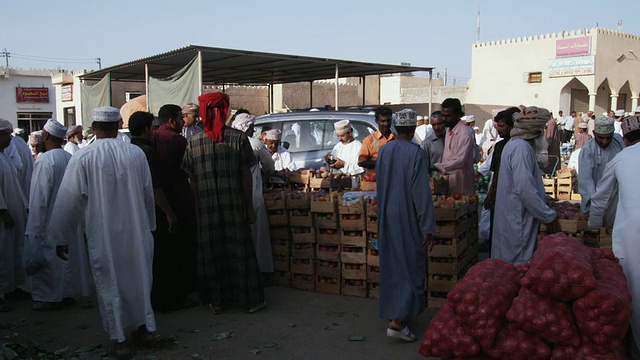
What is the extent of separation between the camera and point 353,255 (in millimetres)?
5738

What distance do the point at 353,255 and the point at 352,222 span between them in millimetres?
361

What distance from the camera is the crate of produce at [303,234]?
599 cm

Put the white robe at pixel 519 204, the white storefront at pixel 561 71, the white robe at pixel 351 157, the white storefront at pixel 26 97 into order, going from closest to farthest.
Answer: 1. the white robe at pixel 519 204
2. the white robe at pixel 351 157
3. the white storefront at pixel 561 71
4. the white storefront at pixel 26 97

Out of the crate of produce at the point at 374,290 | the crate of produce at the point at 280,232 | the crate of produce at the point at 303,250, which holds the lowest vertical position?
the crate of produce at the point at 374,290

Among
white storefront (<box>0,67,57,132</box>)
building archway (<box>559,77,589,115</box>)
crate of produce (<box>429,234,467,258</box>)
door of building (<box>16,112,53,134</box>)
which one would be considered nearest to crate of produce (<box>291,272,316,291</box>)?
crate of produce (<box>429,234,467,258</box>)

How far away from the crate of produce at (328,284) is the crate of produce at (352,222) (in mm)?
607

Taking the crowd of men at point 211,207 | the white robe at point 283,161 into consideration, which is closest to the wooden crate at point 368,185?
the crowd of men at point 211,207

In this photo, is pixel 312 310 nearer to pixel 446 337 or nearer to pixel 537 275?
pixel 446 337

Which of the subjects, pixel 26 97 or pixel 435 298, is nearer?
pixel 435 298

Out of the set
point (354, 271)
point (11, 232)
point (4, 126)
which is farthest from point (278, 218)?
point (4, 126)

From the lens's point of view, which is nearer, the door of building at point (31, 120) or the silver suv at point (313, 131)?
the silver suv at point (313, 131)

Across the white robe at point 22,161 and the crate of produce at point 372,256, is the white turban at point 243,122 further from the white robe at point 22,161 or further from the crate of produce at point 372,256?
the white robe at point 22,161

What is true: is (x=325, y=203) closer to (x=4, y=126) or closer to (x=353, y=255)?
(x=353, y=255)

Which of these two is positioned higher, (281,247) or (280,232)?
(280,232)
